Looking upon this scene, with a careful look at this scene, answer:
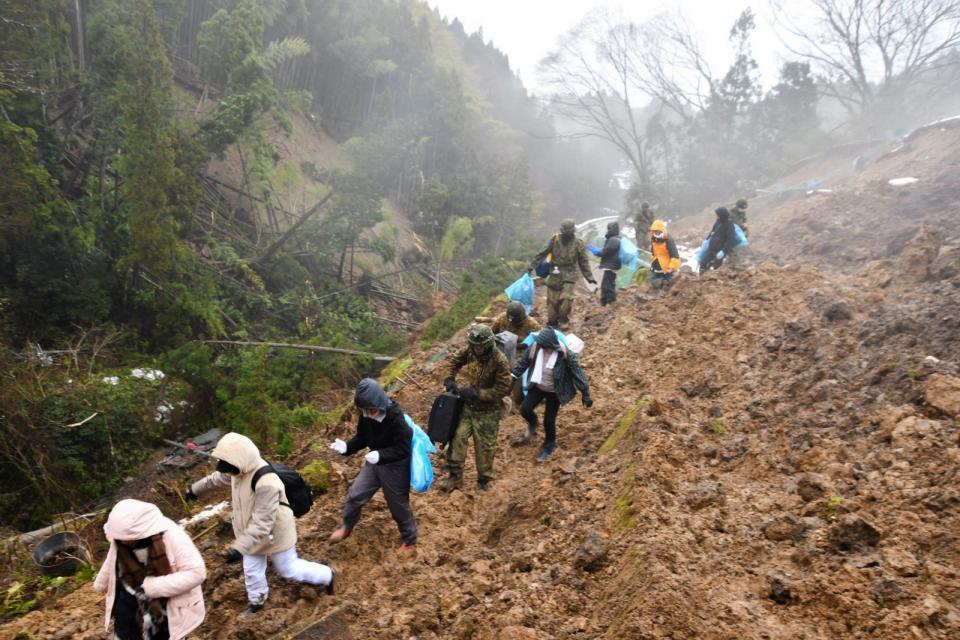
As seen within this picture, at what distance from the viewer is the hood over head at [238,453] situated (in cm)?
350

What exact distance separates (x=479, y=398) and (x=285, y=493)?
6.63 ft

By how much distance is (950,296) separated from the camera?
6773 mm

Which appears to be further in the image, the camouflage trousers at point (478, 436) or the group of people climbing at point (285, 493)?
the camouflage trousers at point (478, 436)

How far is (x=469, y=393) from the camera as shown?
17.5ft

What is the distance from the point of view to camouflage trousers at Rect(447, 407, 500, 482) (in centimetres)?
555

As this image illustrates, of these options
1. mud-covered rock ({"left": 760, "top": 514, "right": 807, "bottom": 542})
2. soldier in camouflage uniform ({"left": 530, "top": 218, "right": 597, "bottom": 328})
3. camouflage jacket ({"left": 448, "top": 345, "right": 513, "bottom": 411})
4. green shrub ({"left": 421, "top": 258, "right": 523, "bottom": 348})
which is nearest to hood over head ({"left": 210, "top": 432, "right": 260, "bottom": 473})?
camouflage jacket ({"left": 448, "top": 345, "right": 513, "bottom": 411})

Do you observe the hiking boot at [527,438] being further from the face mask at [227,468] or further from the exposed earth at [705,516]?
the face mask at [227,468]

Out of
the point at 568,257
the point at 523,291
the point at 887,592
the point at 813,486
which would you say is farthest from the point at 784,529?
the point at 568,257

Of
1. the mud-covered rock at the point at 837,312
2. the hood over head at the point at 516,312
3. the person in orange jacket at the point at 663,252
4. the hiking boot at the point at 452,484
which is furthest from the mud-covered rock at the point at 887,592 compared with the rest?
the person in orange jacket at the point at 663,252

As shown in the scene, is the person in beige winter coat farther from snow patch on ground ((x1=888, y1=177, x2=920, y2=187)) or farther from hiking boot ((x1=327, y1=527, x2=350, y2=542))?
snow patch on ground ((x1=888, y1=177, x2=920, y2=187))

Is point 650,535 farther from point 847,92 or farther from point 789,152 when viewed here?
point 847,92

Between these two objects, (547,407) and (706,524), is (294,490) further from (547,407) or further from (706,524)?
(547,407)

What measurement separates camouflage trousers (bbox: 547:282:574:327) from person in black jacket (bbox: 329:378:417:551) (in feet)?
17.3

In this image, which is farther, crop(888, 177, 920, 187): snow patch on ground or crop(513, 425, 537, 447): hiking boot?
crop(888, 177, 920, 187): snow patch on ground
